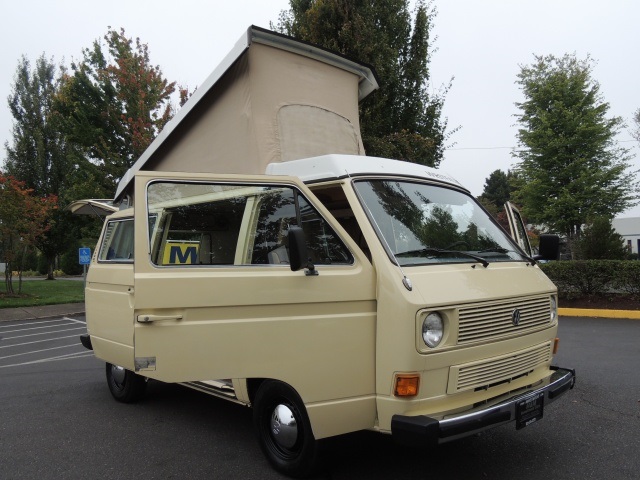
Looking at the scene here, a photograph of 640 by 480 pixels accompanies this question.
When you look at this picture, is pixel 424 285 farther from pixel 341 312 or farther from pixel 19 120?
pixel 19 120

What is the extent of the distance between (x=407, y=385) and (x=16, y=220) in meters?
18.0

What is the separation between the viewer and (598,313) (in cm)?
1080

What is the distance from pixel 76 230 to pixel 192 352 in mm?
26602

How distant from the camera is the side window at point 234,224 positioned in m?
3.40

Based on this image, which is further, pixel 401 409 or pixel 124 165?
pixel 124 165

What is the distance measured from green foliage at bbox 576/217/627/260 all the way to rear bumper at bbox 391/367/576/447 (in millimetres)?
11133

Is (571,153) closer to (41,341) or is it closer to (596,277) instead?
(596,277)

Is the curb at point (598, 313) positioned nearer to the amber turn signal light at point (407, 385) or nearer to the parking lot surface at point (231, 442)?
the parking lot surface at point (231, 442)

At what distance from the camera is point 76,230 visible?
26.7 metres

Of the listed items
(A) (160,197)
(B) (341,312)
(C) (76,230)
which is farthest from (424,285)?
(C) (76,230)

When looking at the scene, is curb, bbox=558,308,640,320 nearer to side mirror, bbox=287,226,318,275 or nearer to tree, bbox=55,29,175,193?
side mirror, bbox=287,226,318,275

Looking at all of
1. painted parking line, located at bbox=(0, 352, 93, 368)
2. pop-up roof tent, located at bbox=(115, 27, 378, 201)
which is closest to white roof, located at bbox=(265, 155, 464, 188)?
pop-up roof tent, located at bbox=(115, 27, 378, 201)

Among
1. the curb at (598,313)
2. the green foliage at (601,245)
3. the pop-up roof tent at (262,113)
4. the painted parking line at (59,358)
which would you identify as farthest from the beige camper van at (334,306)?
the green foliage at (601,245)

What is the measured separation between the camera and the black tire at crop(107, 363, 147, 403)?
5.25m
